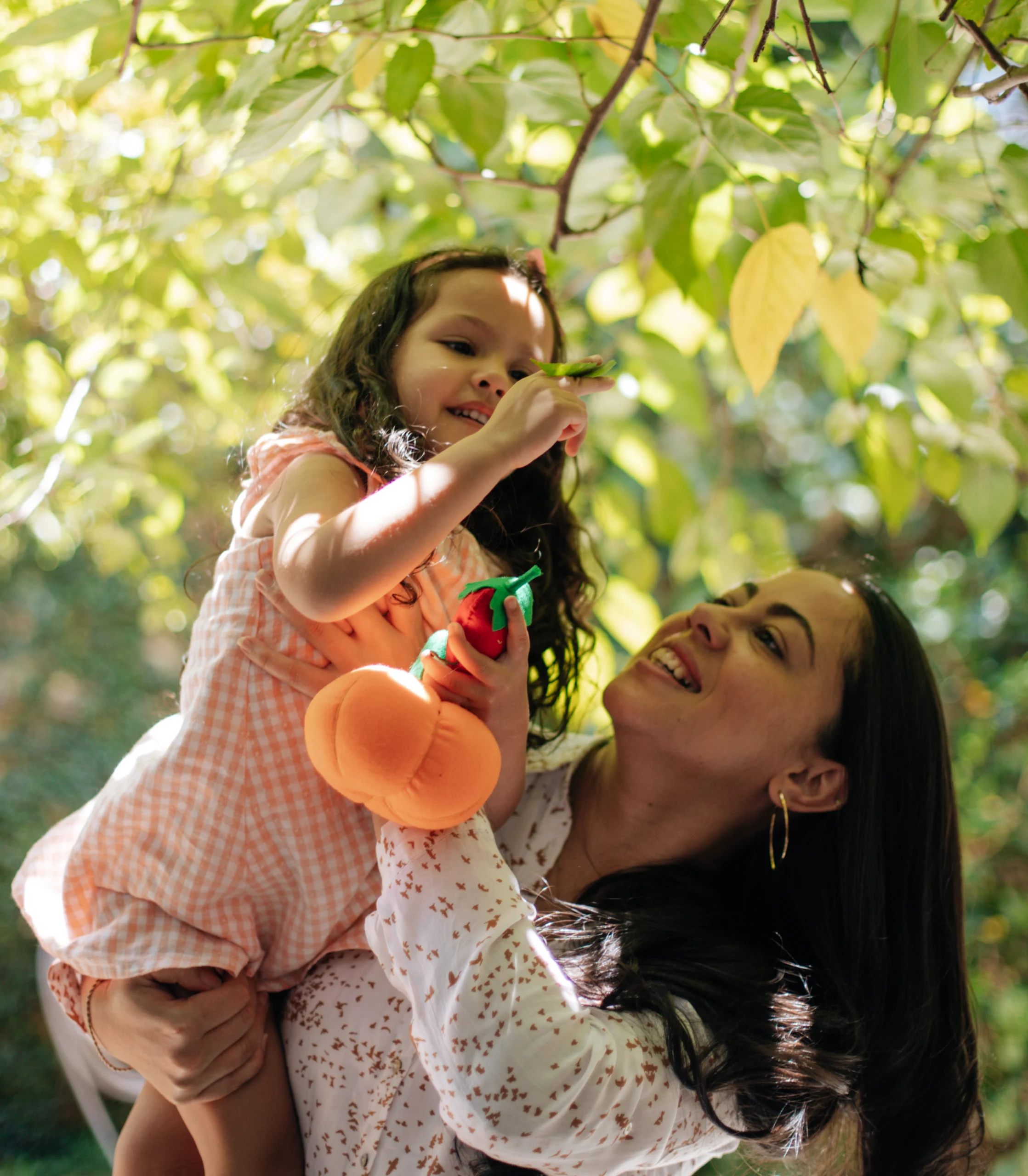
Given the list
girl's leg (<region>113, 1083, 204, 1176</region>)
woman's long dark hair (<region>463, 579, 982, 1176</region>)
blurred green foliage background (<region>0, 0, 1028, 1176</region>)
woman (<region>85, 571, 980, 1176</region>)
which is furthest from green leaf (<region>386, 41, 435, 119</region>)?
girl's leg (<region>113, 1083, 204, 1176</region>)

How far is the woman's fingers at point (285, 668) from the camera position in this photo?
73 centimetres

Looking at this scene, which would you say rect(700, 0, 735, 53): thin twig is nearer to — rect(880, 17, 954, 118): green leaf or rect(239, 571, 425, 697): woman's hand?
rect(880, 17, 954, 118): green leaf

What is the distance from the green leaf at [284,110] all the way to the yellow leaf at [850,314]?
19.3 inches

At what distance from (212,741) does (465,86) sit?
611mm

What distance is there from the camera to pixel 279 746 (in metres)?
0.74

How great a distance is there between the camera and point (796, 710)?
3.10ft

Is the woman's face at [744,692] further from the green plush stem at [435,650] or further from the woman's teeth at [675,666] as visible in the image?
the green plush stem at [435,650]

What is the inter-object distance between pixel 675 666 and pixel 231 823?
1.52 ft

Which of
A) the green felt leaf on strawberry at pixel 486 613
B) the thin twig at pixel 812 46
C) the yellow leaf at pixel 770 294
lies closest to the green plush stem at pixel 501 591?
the green felt leaf on strawberry at pixel 486 613

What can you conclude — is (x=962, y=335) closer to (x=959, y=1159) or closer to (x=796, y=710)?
(x=796, y=710)

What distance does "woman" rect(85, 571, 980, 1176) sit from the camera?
683mm

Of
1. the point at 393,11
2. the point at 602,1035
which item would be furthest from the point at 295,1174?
the point at 393,11

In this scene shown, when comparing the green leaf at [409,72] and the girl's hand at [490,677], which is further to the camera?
the green leaf at [409,72]

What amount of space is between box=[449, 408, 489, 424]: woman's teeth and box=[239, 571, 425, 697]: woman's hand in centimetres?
16
